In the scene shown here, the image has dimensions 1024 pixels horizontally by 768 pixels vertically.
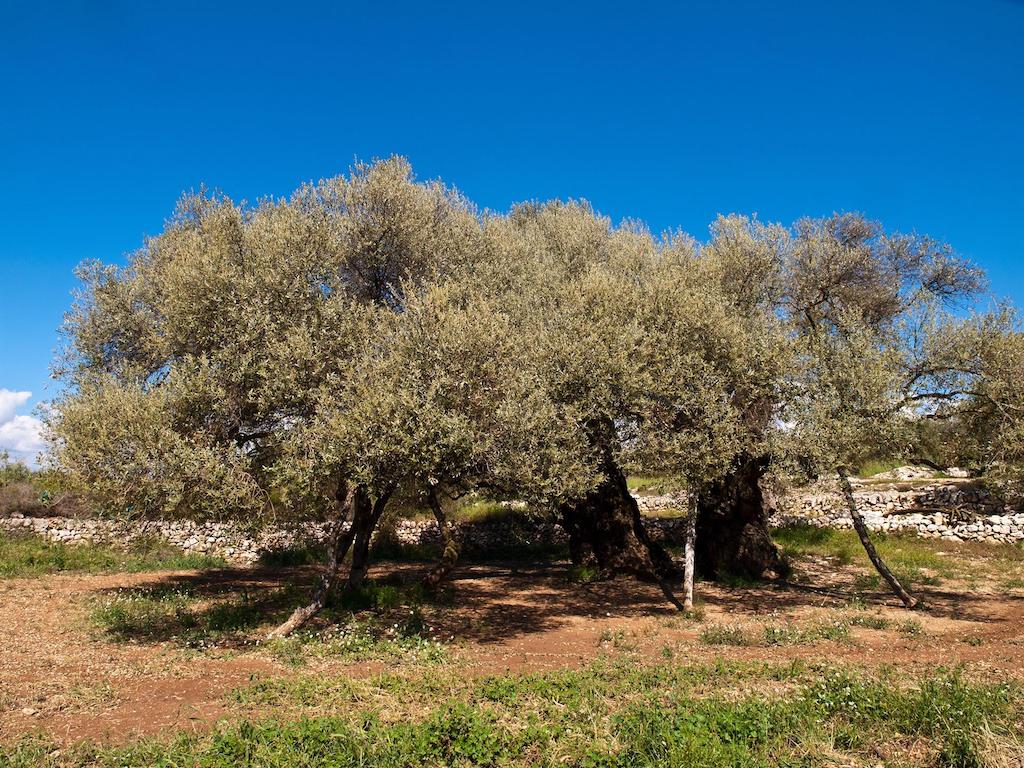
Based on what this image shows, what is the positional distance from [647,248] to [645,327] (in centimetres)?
859

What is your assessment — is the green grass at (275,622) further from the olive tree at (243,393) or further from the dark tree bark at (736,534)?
the dark tree bark at (736,534)

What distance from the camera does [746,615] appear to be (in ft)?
57.8

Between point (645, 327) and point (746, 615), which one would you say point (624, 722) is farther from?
point (645, 327)

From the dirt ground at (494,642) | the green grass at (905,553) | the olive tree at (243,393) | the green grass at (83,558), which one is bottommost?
the dirt ground at (494,642)

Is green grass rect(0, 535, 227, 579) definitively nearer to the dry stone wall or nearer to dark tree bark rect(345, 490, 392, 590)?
the dry stone wall

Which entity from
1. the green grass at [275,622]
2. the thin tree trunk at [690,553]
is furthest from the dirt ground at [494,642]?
the thin tree trunk at [690,553]

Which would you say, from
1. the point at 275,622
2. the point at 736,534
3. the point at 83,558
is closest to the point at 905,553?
the point at 736,534

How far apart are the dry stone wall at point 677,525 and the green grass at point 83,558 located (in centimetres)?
58

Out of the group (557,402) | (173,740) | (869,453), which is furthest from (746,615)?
(173,740)

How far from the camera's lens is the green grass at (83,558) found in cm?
2348

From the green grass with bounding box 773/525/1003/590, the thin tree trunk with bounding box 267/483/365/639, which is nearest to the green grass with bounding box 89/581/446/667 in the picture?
the thin tree trunk with bounding box 267/483/365/639

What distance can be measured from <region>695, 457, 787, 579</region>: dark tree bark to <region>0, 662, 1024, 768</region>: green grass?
1211 centimetres

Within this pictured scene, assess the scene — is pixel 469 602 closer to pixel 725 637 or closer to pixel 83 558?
pixel 725 637

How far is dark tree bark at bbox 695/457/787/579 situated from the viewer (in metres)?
22.8
